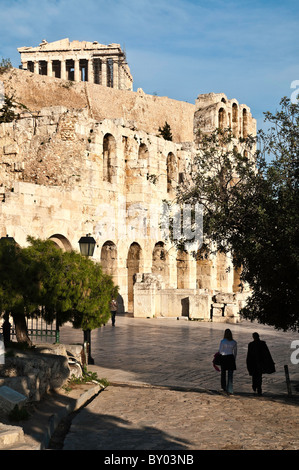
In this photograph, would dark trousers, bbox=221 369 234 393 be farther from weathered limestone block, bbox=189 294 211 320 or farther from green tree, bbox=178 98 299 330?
weathered limestone block, bbox=189 294 211 320

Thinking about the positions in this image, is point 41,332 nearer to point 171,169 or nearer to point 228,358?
point 228,358

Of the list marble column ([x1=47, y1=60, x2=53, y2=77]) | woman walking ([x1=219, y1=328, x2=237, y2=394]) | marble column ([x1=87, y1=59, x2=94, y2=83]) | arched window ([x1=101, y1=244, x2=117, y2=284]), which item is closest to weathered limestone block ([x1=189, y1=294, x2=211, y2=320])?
arched window ([x1=101, y1=244, x2=117, y2=284])

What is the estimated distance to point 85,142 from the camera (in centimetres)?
2503

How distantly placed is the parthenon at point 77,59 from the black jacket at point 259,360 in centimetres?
6425

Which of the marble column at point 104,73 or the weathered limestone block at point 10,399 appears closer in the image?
the weathered limestone block at point 10,399

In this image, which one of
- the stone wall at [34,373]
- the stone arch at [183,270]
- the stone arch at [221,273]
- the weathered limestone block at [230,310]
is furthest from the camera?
the stone arch at [221,273]

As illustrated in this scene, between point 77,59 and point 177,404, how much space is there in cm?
6765

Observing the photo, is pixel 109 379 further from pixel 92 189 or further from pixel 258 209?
pixel 92 189

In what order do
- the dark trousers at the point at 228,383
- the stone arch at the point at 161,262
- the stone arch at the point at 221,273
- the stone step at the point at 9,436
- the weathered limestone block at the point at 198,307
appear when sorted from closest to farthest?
the stone step at the point at 9,436, the dark trousers at the point at 228,383, the weathered limestone block at the point at 198,307, the stone arch at the point at 161,262, the stone arch at the point at 221,273

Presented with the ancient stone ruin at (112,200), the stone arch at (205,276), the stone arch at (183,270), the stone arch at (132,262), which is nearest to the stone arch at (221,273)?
the ancient stone ruin at (112,200)

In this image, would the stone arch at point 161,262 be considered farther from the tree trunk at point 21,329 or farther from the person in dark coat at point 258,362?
the person in dark coat at point 258,362

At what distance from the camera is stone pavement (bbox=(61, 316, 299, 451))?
7.62 meters

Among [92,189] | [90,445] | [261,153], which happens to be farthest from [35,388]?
[92,189]

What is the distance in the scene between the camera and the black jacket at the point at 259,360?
35.3 feet
